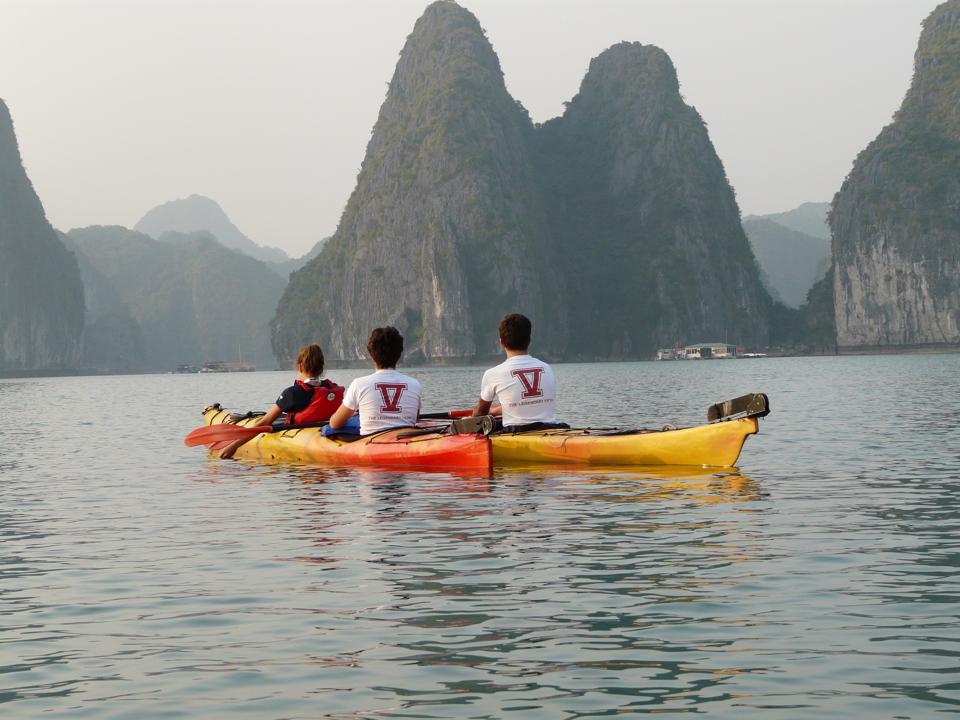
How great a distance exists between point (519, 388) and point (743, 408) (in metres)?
3.16

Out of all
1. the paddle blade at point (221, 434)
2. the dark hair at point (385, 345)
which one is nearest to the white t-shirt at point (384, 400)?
the dark hair at point (385, 345)

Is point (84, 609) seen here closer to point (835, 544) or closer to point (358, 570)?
point (358, 570)

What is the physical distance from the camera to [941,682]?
6.30 meters

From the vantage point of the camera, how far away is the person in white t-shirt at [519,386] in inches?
625

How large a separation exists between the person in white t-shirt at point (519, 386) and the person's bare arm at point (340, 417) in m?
2.06

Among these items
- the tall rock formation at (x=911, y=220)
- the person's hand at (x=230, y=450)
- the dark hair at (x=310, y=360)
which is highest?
the tall rock formation at (x=911, y=220)

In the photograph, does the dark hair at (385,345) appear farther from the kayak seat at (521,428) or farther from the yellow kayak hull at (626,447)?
the kayak seat at (521,428)

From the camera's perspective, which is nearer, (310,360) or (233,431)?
(310,360)

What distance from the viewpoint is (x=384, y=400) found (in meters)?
17.8

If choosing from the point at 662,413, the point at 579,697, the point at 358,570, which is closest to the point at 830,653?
the point at 579,697

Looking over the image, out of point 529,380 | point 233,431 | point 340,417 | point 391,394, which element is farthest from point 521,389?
point 233,431

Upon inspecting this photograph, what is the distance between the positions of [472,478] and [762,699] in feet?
36.6

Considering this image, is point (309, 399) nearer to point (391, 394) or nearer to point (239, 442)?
point (239, 442)

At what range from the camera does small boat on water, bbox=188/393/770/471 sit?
16.6 metres
